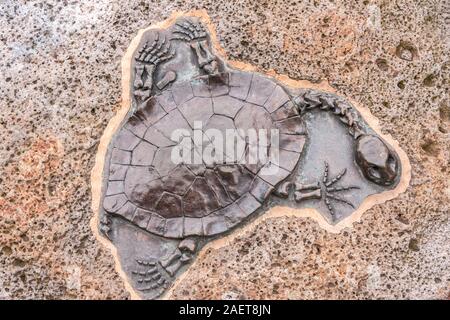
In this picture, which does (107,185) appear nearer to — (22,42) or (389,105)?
(22,42)

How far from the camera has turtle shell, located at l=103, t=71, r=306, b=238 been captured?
9.84ft

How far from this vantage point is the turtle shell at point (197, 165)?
3000mm

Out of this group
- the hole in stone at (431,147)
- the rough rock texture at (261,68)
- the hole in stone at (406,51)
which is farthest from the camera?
the hole in stone at (406,51)

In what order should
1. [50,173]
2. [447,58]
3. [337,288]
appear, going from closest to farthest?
[337,288] < [50,173] < [447,58]

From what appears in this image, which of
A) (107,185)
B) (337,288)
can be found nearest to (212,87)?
(107,185)

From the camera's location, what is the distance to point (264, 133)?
10.1ft

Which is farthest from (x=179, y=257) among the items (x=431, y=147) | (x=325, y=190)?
(x=431, y=147)

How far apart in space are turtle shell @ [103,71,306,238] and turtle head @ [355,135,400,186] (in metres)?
0.28

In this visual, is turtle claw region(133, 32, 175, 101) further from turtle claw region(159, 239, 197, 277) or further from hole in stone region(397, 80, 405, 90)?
hole in stone region(397, 80, 405, 90)

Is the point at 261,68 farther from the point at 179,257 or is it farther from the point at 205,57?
the point at 179,257

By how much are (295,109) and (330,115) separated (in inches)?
7.7

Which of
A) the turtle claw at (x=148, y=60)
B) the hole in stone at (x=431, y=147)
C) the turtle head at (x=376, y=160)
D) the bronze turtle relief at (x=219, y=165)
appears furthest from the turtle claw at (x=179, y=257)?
the hole in stone at (x=431, y=147)

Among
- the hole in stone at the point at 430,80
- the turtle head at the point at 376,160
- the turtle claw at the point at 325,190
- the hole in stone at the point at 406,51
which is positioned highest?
the hole in stone at the point at 406,51

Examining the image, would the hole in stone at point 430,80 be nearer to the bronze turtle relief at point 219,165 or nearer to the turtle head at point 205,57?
the bronze turtle relief at point 219,165
